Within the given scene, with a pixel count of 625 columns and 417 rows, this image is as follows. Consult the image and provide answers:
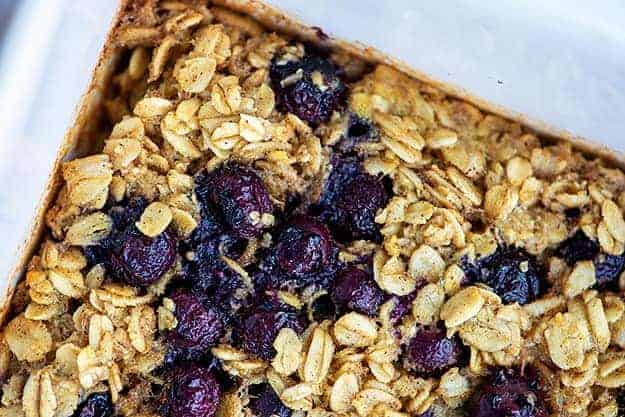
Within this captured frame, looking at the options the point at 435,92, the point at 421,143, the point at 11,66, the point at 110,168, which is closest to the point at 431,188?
the point at 421,143

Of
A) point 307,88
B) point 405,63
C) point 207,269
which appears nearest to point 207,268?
point 207,269

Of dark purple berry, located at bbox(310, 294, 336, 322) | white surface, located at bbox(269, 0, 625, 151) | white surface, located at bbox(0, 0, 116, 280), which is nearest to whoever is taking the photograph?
white surface, located at bbox(0, 0, 116, 280)

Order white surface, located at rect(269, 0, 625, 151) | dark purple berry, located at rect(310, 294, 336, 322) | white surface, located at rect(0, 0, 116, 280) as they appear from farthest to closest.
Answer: dark purple berry, located at rect(310, 294, 336, 322)
white surface, located at rect(269, 0, 625, 151)
white surface, located at rect(0, 0, 116, 280)

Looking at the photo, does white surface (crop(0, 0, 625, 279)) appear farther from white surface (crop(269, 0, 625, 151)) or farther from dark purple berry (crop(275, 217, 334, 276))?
dark purple berry (crop(275, 217, 334, 276))

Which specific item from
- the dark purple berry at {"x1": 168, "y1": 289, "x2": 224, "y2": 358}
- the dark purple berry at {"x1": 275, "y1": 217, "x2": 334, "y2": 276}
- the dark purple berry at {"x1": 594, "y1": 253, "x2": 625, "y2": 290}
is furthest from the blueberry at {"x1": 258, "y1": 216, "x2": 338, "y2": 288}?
the dark purple berry at {"x1": 594, "y1": 253, "x2": 625, "y2": 290}

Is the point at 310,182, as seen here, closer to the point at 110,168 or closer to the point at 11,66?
the point at 110,168

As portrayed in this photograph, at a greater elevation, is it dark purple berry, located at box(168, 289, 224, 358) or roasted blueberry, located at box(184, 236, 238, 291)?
roasted blueberry, located at box(184, 236, 238, 291)
